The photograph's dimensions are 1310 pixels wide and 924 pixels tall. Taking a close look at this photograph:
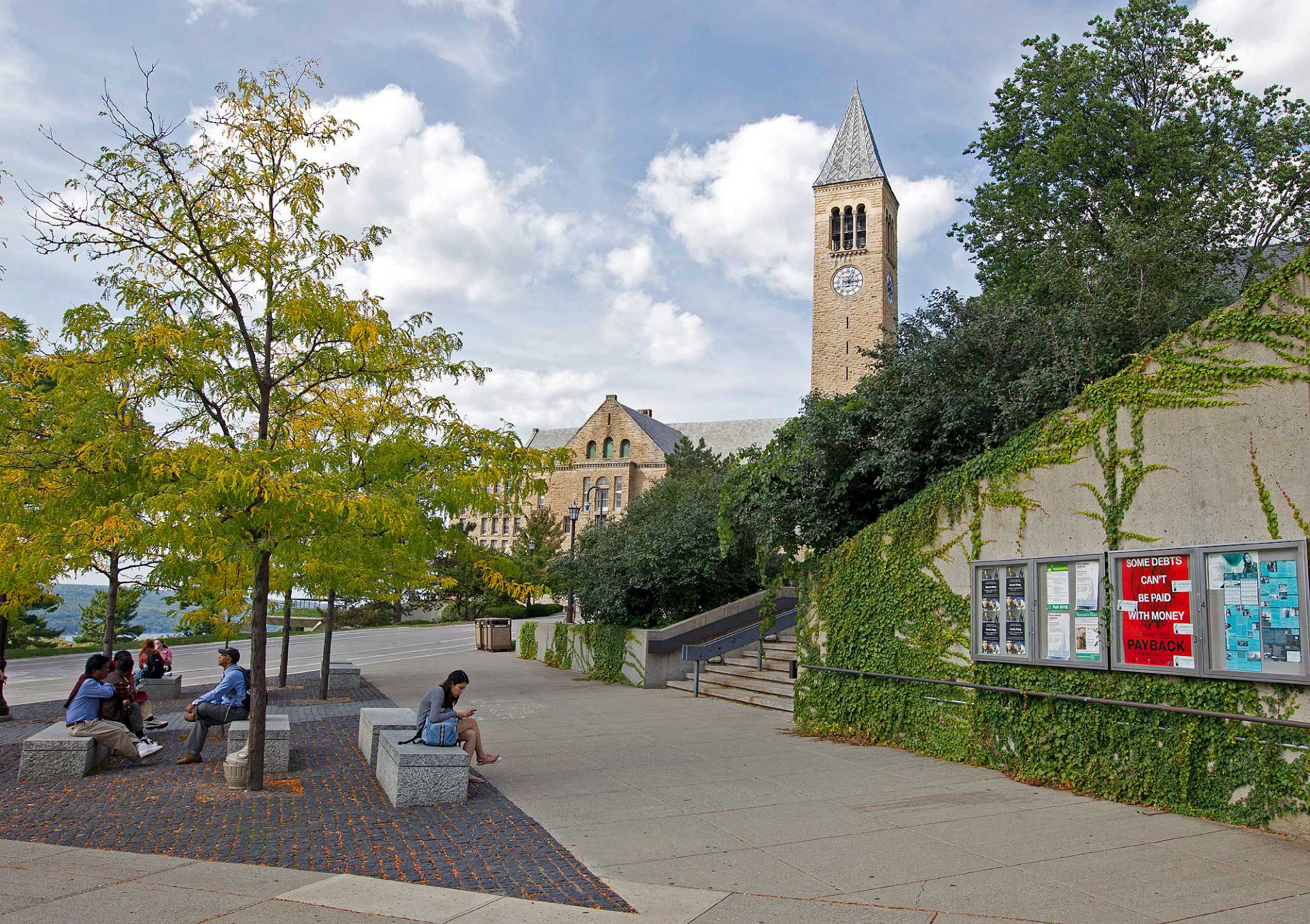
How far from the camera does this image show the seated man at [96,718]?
914cm

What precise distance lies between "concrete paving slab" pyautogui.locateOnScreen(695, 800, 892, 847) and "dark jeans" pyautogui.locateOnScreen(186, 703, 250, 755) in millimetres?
5874

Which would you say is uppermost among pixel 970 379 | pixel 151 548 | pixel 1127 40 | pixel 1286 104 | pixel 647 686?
pixel 1127 40

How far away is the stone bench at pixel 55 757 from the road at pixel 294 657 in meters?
8.80

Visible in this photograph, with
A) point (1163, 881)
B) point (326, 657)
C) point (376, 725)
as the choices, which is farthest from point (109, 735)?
point (1163, 881)

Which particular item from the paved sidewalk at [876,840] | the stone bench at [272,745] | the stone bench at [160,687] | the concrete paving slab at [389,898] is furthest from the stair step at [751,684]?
the concrete paving slab at [389,898]

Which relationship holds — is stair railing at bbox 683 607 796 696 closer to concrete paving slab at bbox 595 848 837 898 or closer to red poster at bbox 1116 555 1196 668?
red poster at bbox 1116 555 1196 668

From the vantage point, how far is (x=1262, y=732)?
664 cm

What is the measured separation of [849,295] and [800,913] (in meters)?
56.3

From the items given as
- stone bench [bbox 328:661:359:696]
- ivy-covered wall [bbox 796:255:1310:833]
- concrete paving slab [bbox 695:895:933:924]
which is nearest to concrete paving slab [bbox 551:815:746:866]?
concrete paving slab [bbox 695:895:933:924]

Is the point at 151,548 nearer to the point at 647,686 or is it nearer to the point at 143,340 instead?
the point at 143,340

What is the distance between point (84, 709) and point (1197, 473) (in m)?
10.8

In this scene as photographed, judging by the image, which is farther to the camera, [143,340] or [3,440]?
[3,440]

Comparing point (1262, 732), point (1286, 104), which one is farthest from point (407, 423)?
point (1286, 104)

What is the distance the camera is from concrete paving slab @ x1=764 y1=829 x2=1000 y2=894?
564cm
